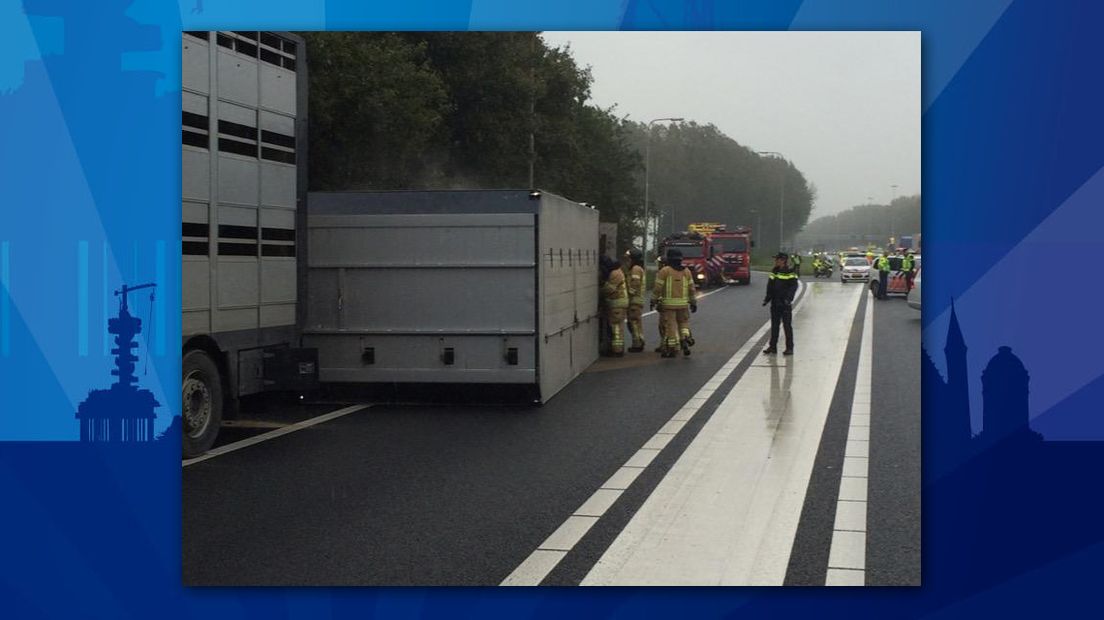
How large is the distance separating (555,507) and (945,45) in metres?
3.45

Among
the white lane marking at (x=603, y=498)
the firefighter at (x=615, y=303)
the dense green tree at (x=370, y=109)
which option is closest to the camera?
the white lane marking at (x=603, y=498)

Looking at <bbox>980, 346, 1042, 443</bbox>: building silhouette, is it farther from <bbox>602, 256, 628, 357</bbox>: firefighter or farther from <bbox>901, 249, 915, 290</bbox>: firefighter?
<bbox>602, 256, 628, 357</bbox>: firefighter

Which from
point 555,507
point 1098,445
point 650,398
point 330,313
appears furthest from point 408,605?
point 650,398

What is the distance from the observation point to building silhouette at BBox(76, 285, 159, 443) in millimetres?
6293

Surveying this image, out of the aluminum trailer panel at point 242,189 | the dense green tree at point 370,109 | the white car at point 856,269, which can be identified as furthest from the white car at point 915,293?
the aluminum trailer panel at point 242,189

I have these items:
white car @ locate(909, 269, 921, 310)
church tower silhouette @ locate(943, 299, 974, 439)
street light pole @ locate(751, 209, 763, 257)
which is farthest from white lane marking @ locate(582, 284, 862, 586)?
white car @ locate(909, 269, 921, 310)

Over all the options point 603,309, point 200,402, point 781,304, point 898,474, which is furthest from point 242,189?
point 603,309

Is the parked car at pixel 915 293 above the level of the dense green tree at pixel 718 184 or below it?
below

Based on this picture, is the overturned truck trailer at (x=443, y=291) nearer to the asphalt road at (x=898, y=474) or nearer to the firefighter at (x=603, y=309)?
the asphalt road at (x=898, y=474)

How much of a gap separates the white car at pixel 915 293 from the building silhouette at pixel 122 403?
3.67 meters

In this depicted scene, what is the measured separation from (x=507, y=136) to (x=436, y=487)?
240cm

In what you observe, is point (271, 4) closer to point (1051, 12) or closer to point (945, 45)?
point (945, 45)

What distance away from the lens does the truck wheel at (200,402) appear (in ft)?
28.2

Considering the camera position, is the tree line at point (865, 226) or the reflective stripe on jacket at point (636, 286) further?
the reflective stripe on jacket at point (636, 286)
